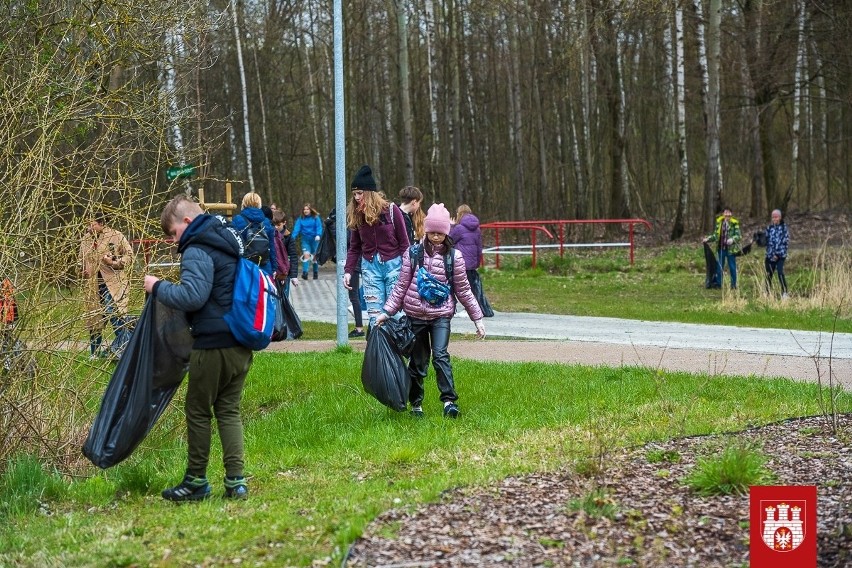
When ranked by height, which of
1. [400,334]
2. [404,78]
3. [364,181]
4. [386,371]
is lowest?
[386,371]

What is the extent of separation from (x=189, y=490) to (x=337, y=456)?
3.85ft

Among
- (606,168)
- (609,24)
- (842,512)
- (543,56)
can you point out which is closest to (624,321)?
(842,512)

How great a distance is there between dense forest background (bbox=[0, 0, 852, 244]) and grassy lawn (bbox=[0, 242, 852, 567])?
19780mm

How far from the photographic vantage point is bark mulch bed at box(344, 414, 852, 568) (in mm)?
4781

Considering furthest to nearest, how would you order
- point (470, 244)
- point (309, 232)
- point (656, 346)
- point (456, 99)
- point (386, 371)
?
point (456, 99)
point (309, 232)
point (470, 244)
point (656, 346)
point (386, 371)

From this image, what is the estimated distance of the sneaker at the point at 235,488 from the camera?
639cm

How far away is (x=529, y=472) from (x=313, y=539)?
153 cm

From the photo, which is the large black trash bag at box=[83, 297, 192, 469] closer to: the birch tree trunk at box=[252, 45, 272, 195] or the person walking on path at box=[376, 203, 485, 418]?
the person walking on path at box=[376, 203, 485, 418]

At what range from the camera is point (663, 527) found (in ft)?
16.8

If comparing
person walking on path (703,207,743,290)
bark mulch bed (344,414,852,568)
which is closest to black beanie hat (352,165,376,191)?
bark mulch bed (344,414,852,568)

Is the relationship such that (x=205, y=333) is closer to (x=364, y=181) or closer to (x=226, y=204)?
(x=364, y=181)

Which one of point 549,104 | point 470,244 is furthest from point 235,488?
point 549,104

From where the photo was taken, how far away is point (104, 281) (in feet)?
28.3

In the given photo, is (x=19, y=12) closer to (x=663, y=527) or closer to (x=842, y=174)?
(x=663, y=527)
